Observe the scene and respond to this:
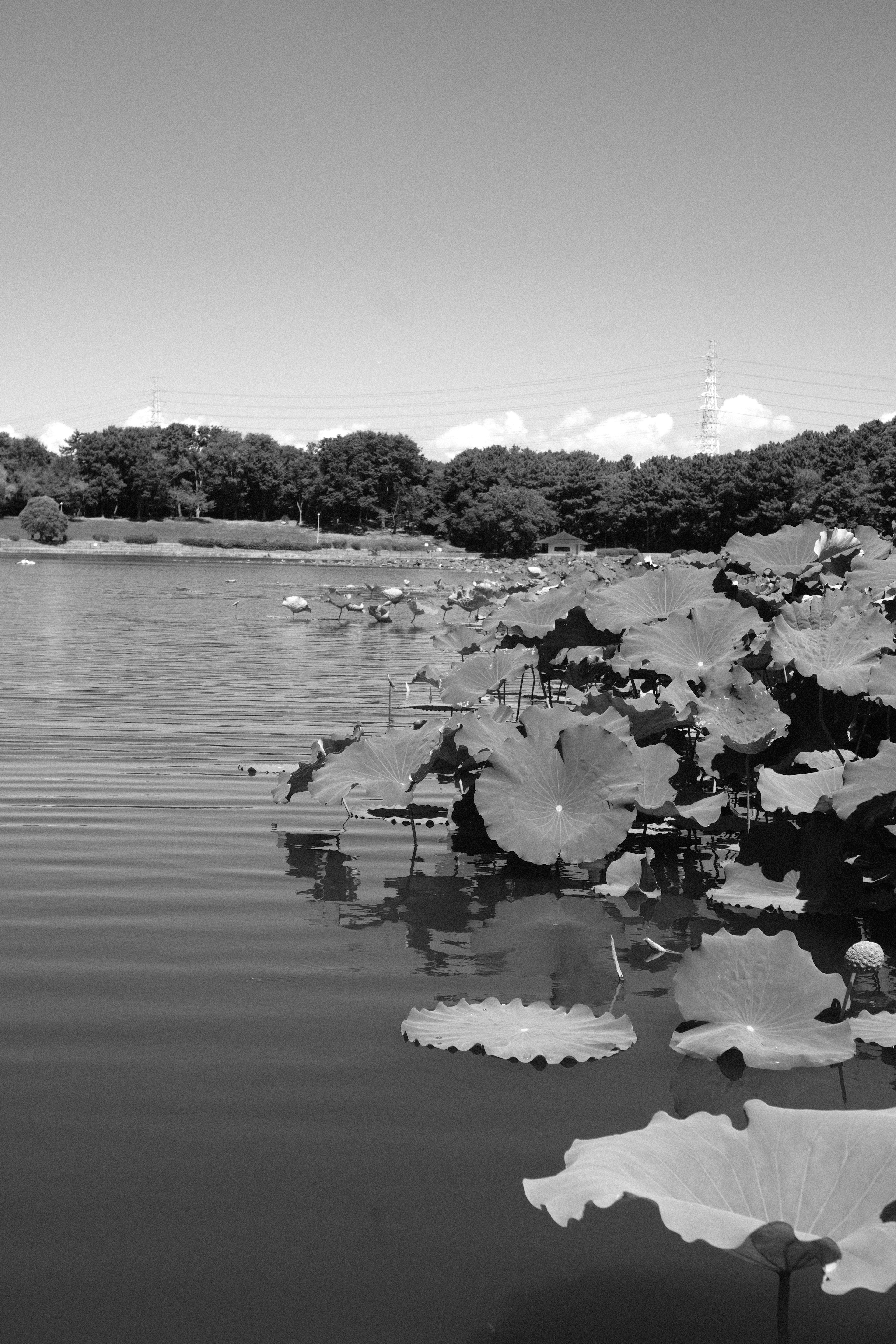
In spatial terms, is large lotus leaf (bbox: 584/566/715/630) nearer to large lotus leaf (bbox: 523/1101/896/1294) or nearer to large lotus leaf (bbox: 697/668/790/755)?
large lotus leaf (bbox: 697/668/790/755)

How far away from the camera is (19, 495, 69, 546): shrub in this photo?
81375mm

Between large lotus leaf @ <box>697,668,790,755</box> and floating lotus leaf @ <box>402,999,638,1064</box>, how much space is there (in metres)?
1.68

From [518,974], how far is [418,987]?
0.31 metres

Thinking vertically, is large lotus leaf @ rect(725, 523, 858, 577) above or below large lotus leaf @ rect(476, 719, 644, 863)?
above

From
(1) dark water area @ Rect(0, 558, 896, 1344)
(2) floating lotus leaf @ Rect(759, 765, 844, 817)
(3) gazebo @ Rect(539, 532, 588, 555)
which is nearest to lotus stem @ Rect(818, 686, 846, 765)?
(2) floating lotus leaf @ Rect(759, 765, 844, 817)

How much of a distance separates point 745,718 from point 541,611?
1481mm

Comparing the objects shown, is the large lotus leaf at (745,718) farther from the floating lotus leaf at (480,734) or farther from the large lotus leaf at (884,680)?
the floating lotus leaf at (480,734)

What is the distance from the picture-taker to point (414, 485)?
116750mm

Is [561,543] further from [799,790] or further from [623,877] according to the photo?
[799,790]

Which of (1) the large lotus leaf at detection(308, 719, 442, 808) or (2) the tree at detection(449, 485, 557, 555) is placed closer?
(1) the large lotus leaf at detection(308, 719, 442, 808)

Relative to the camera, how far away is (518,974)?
132 inches

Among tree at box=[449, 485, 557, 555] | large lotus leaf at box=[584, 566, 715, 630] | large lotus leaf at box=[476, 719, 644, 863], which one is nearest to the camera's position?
large lotus leaf at box=[476, 719, 644, 863]

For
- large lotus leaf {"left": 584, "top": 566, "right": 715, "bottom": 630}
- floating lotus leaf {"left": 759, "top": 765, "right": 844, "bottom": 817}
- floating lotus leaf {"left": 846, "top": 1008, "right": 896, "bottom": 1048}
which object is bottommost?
floating lotus leaf {"left": 846, "top": 1008, "right": 896, "bottom": 1048}

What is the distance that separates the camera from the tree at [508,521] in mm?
101250
